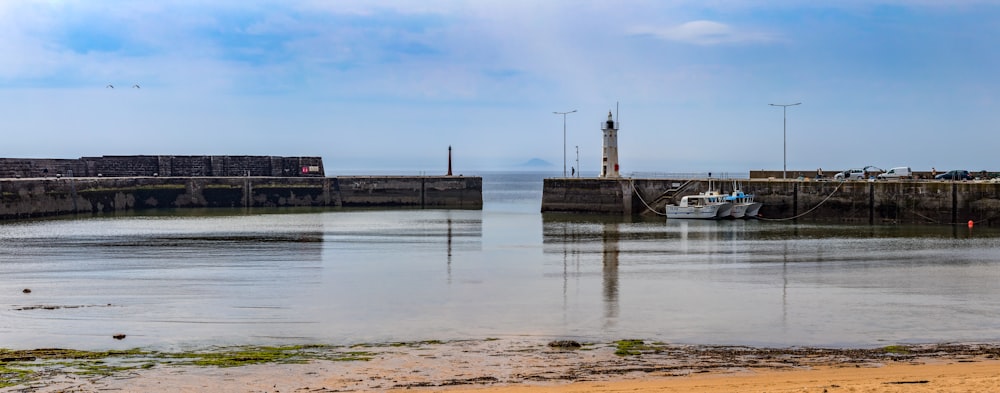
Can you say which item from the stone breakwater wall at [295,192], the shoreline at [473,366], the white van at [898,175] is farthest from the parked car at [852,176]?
the shoreline at [473,366]

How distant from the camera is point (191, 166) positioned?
76.9 meters

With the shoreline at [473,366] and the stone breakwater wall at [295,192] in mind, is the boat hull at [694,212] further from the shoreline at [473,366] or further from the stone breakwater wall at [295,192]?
the shoreline at [473,366]

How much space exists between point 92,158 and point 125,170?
2.49 metres

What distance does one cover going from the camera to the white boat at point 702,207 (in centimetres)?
5684

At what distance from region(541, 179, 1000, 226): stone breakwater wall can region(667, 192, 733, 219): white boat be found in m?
1.67

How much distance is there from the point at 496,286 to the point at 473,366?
11.2m

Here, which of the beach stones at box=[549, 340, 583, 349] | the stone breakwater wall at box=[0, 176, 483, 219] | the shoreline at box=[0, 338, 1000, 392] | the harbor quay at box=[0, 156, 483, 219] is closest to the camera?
the shoreline at box=[0, 338, 1000, 392]

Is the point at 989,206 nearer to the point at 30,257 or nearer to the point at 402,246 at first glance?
the point at 402,246

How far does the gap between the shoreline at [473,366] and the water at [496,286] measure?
128 cm

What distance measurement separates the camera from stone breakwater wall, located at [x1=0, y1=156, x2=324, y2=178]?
7388 cm

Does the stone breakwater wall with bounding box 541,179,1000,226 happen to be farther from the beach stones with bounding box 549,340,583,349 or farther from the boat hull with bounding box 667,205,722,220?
the beach stones with bounding box 549,340,583,349

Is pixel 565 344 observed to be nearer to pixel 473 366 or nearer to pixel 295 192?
pixel 473 366

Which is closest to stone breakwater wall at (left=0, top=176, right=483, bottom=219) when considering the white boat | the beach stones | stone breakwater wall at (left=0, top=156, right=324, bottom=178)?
stone breakwater wall at (left=0, top=156, right=324, bottom=178)

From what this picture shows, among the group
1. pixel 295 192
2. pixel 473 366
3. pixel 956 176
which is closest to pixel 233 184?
pixel 295 192
